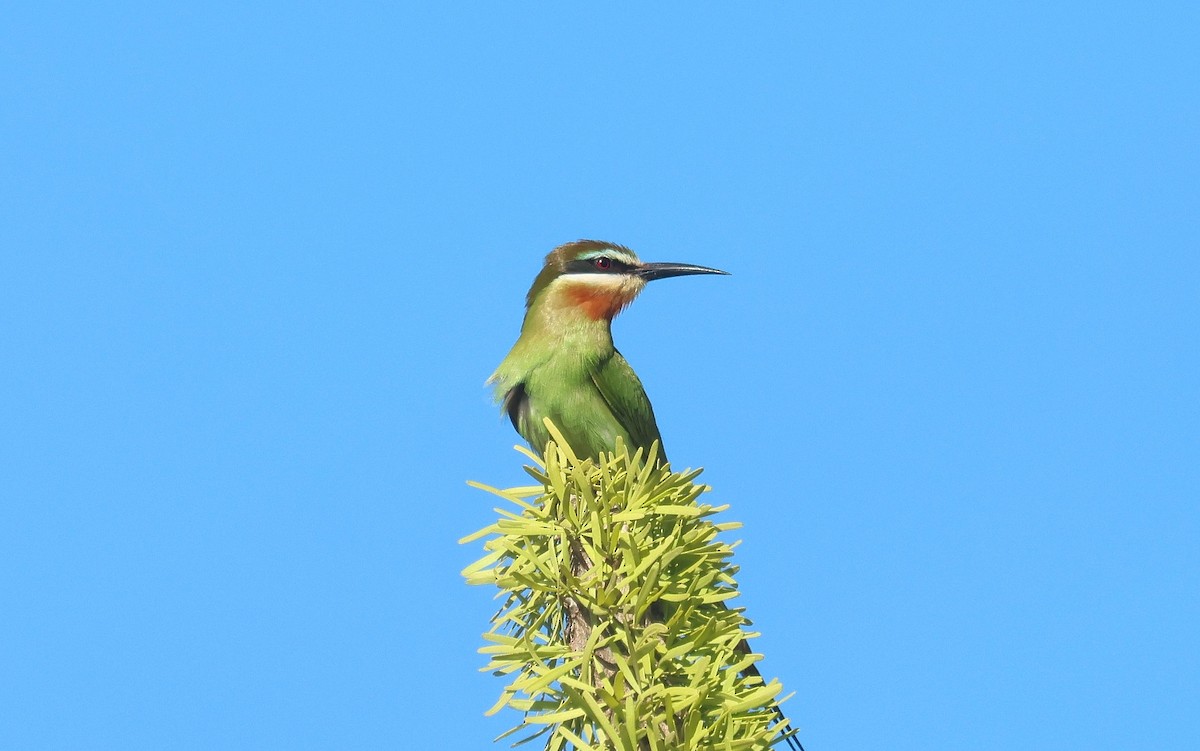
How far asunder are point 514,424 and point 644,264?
52.9 inches

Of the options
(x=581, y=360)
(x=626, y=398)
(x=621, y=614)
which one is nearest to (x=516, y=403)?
(x=581, y=360)

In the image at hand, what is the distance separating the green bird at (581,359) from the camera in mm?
6473

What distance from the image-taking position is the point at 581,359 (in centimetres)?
664

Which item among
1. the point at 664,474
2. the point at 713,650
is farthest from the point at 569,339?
the point at 713,650

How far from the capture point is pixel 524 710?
3.20 metres

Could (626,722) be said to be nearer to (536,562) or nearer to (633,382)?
(536,562)

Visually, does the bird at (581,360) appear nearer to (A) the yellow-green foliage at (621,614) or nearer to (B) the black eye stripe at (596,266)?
(B) the black eye stripe at (596,266)

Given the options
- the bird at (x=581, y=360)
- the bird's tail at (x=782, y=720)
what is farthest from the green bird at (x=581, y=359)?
the bird's tail at (x=782, y=720)

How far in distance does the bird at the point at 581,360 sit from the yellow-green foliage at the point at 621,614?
2560 millimetres

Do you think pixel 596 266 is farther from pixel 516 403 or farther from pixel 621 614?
pixel 621 614

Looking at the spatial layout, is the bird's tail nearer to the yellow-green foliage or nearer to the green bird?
the yellow-green foliage

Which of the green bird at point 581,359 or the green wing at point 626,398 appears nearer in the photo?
the green bird at point 581,359

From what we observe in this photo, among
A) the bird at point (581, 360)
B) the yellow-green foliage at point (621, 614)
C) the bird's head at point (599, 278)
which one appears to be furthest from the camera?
the bird's head at point (599, 278)

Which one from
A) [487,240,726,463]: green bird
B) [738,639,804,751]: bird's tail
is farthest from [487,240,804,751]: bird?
[738,639,804,751]: bird's tail
